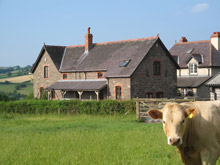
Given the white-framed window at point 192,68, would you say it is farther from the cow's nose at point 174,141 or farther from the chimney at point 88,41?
the cow's nose at point 174,141

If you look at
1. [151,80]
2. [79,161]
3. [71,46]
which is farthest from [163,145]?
[71,46]

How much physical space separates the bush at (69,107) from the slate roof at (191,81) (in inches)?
646

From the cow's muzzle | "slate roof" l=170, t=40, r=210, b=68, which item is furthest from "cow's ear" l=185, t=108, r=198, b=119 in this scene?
"slate roof" l=170, t=40, r=210, b=68

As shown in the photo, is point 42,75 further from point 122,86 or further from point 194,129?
point 194,129

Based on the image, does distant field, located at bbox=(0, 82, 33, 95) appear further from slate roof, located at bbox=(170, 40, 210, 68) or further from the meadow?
the meadow

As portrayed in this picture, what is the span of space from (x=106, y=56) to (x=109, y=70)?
3155 millimetres

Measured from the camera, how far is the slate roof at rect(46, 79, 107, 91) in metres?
37.0

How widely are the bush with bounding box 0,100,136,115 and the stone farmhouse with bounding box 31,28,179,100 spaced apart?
6.59 meters

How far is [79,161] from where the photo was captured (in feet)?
33.8

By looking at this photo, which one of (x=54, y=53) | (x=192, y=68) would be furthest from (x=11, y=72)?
(x=192, y=68)

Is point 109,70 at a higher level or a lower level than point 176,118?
higher

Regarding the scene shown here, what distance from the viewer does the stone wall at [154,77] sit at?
35688 millimetres

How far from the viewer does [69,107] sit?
3000 centimetres

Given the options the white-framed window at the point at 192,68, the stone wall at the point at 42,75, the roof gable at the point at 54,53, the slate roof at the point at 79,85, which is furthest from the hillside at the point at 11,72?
the white-framed window at the point at 192,68
